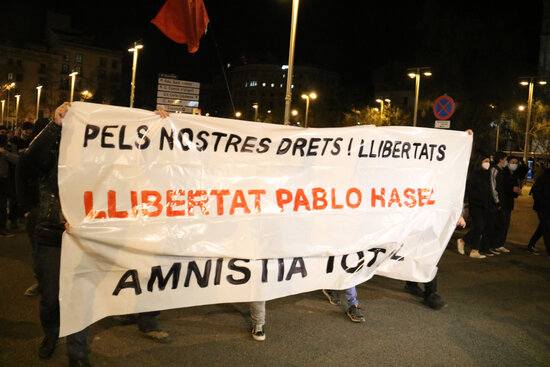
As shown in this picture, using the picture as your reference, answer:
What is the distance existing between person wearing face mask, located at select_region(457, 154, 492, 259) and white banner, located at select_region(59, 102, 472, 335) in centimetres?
309

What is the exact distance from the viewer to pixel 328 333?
4.59 metres

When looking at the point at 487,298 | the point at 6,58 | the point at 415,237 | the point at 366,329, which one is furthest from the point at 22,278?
the point at 6,58

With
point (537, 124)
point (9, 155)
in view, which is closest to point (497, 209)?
point (9, 155)

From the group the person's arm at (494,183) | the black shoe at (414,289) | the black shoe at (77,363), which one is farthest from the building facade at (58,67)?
the black shoe at (77,363)

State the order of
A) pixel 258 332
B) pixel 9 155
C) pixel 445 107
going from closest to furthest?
pixel 258 332 < pixel 9 155 < pixel 445 107

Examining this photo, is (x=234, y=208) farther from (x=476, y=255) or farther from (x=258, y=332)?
(x=476, y=255)

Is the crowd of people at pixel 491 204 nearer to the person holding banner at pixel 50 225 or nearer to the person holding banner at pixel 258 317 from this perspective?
the person holding banner at pixel 258 317

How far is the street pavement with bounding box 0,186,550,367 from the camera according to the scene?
3.99 metres

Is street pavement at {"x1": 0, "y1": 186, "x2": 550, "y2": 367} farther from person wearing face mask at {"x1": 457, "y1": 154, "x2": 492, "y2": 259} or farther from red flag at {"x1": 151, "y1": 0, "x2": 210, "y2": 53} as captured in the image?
red flag at {"x1": 151, "y1": 0, "x2": 210, "y2": 53}

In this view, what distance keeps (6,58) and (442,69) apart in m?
67.8

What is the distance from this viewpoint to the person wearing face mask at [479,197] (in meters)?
8.16

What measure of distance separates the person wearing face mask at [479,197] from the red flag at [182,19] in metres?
5.11

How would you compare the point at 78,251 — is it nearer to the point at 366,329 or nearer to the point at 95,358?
the point at 95,358

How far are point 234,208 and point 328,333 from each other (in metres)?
1.53
